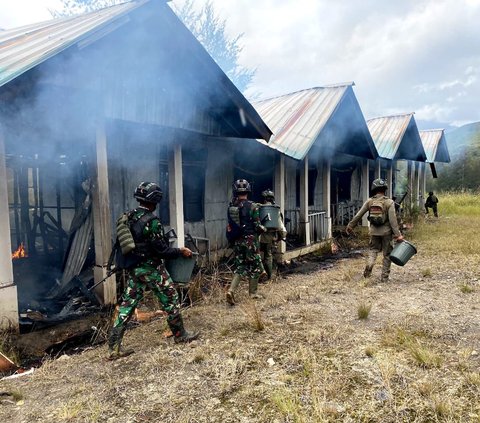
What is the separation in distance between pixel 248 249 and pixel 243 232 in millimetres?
264

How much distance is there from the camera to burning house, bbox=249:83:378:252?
8.63m

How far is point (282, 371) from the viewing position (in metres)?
3.32

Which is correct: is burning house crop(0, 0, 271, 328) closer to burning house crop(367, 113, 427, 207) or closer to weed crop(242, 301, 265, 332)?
weed crop(242, 301, 265, 332)

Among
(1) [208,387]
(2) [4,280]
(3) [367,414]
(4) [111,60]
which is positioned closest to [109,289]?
(2) [4,280]

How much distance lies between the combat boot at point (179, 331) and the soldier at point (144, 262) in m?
0.22

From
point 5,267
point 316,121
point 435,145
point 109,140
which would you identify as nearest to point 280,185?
point 316,121

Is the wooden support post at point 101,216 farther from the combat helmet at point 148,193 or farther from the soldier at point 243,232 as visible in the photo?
the soldier at point 243,232

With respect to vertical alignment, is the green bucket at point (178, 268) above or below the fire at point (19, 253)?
above

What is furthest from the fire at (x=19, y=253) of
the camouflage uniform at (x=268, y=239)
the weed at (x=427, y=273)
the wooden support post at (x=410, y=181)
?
the wooden support post at (x=410, y=181)

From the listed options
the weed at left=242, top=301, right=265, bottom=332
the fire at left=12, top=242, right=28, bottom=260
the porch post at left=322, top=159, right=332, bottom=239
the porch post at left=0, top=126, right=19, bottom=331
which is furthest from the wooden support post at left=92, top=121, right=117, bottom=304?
the porch post at left=322, top=159, right=332, bottom=239

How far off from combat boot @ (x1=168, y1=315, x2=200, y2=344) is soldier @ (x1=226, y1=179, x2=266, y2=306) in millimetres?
1334

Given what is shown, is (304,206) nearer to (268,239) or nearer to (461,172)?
(268,239)

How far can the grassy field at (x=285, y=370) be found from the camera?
273cm

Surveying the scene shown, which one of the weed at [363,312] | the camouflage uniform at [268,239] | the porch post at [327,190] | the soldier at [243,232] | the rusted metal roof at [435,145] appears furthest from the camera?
the rusted metal roof at [435,145]
